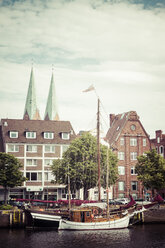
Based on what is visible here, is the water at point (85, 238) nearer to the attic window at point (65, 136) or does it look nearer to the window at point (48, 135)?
the window at point (48, 135)

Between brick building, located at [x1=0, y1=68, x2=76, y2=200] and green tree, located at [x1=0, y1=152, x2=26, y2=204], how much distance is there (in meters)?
13.7

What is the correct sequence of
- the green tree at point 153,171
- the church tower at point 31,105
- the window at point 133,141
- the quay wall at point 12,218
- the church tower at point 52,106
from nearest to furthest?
the quay wall at point 12,218
the green tree at point 153,171
the window at point 133,141
the church tower at point 31,105
the church tower at point 52,106

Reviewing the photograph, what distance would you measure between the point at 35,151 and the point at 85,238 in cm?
3970

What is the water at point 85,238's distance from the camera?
45.8 metres

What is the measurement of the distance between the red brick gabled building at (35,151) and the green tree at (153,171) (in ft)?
75.0

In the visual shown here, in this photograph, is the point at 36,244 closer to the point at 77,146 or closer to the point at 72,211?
the point at 72,211

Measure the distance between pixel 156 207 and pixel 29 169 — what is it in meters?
33.9

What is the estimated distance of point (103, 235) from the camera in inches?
2058

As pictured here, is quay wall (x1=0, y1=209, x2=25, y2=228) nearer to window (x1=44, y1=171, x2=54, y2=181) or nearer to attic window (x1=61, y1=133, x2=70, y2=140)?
window (x1=44, y1=171, x2=54, y2=181)

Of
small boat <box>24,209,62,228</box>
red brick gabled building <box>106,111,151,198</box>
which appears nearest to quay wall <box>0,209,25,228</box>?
small boat <box>24,209,62,228</box>

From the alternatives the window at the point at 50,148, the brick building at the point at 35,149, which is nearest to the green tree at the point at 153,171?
the brick building at the point at 35,149

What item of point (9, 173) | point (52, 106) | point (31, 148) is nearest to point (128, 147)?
point (31, 148)

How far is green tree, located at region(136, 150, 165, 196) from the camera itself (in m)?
71.3

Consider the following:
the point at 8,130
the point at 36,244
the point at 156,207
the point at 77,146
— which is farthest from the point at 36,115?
the point at 36,244
